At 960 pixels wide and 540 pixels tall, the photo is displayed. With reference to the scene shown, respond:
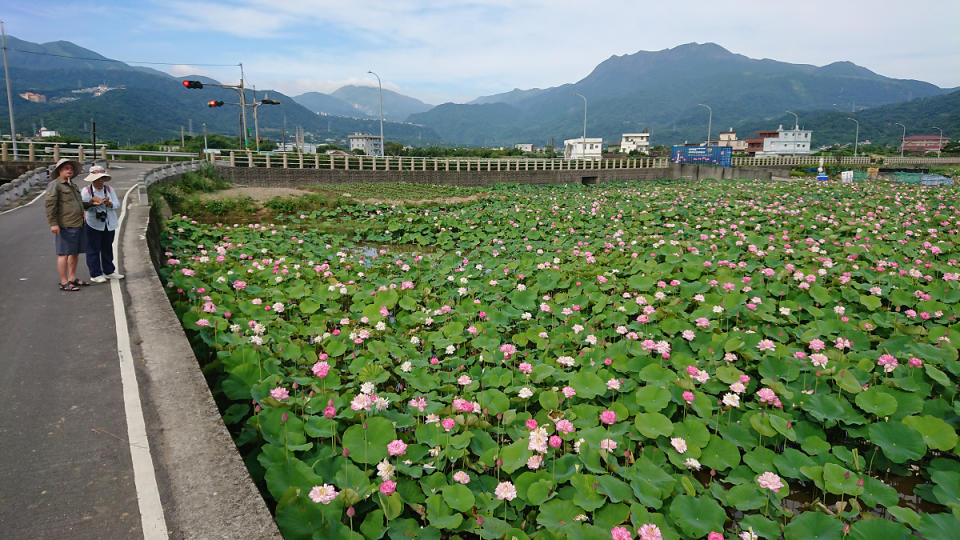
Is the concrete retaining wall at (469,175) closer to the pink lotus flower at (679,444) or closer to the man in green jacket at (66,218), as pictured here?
the man in green jacket at (66,218)

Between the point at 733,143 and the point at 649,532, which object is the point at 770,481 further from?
the point at 733,143

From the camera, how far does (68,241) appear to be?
5.79 metres

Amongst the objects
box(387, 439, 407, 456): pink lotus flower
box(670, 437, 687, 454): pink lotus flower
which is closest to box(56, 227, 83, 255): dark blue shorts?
box(387, 439, 407, 456): pink lotus flower

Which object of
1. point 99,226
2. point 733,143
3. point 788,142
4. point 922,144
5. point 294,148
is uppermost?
point 733,143

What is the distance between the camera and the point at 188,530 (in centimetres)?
224

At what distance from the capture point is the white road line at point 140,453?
2.28 m

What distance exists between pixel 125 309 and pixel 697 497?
17.6 feet

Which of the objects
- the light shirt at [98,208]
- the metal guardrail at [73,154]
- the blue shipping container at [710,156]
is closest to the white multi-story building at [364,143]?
the blue shipping container at [710,156]

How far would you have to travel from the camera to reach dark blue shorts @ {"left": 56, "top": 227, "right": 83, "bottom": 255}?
578 cm

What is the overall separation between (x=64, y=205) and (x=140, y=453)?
4560 millimetres

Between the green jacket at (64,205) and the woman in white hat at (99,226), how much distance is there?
84 mm

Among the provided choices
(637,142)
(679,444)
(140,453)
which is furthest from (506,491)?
(637,142)

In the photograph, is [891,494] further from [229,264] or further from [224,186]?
[224,186]

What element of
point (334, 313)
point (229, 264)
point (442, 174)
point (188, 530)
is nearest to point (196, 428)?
point (188, 530)
